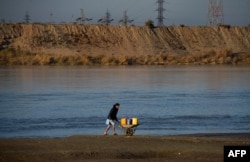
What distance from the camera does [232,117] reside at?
2902 centimetres

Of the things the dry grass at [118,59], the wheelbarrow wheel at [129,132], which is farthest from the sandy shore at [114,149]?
the dry grass at [118,59]

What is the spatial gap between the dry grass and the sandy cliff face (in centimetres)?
240

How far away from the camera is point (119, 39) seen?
11406 centimetres

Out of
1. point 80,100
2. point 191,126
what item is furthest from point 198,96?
point 191,126

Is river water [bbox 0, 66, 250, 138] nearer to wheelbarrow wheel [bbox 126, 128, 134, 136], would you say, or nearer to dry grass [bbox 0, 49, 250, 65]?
wheelbarrow wheel [bbox 126, 128, 134, 136]

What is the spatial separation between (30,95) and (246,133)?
1981 cm

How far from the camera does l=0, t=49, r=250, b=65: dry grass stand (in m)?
97.1

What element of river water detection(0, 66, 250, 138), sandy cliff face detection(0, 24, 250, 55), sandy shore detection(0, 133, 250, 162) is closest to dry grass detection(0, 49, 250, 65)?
sandy cliff face detection(0, 24, 250, 55)

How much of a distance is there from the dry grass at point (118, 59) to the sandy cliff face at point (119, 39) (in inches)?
94.6

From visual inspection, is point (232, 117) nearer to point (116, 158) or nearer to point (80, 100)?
point (80, 100)

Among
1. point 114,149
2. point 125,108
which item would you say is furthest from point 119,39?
point 114,149

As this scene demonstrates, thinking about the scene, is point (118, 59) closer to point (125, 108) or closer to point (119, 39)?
point (119, 39)

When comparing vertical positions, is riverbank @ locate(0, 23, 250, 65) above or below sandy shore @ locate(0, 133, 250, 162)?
above

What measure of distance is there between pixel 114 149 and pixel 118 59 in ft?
270
